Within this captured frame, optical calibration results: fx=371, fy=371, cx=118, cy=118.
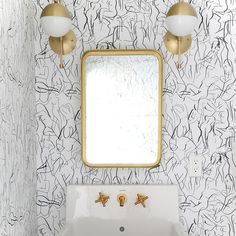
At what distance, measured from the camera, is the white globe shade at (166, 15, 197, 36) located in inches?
55.7

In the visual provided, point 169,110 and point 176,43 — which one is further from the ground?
point 176,43

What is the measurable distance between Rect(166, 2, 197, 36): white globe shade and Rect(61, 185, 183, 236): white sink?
0.74 metres

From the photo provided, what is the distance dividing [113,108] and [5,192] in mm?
641

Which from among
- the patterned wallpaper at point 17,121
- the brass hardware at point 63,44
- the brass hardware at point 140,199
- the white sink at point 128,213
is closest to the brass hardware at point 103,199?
the white sink at point 128,213

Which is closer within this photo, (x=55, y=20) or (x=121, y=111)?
(x=55, y=20)

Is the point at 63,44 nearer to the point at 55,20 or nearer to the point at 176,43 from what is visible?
the point at 55,20

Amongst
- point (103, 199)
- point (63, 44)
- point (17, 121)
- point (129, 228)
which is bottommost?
point (129, 228)

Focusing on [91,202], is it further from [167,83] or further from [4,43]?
[4,43]

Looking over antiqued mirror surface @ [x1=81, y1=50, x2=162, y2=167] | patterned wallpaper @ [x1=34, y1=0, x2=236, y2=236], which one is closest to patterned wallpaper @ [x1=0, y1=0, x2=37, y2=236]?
patterned wallpaper @ [x1=34, y1=0, x2=236, y2=236]

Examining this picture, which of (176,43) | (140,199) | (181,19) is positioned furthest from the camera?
(140,199)

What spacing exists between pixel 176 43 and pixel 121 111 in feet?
1.32

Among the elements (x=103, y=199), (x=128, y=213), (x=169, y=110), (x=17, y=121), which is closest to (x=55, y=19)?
(x=17, y=121)

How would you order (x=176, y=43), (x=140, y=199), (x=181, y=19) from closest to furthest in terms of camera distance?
(x=181, y=19) → (x=176, y=43) → (x=140, y=199)

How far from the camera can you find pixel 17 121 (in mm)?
1498
